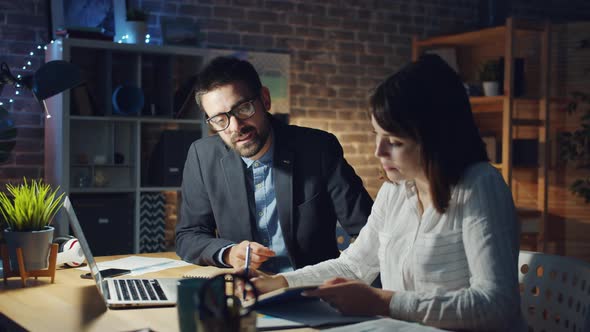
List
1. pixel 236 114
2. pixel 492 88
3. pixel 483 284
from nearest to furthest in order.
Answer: pixel 483 284 < pixel 236 114 < pixel 492 88

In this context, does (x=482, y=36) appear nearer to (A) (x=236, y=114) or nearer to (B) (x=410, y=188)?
(A) (x=236, y=114)

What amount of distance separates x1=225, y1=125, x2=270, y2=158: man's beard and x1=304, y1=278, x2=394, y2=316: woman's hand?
1.04 m

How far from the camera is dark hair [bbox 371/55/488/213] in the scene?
163cm

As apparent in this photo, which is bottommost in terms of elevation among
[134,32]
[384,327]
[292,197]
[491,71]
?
[384,327]

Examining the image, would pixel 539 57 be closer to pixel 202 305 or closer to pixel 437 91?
pixel 437 91

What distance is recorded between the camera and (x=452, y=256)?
165 cm

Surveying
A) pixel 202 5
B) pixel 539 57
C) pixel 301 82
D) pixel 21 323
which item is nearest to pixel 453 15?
pixel 539 57

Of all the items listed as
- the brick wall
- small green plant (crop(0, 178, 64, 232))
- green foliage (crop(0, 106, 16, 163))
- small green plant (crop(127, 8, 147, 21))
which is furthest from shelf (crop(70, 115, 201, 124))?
small green plant (crop(0, 178, 64, 232))

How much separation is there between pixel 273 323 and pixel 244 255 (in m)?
0.66

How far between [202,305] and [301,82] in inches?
178

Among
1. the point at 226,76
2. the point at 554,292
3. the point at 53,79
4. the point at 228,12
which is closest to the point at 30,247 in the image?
the point at 53,79

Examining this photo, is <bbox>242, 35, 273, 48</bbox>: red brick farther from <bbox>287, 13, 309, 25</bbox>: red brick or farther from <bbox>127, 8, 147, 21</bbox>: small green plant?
<bbox>127, 8, 147, 21</bbox>: small green plant

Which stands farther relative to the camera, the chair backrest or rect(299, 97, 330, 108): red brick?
rect(299, 97, 330, 108): red brick

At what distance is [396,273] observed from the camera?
1.80 m
